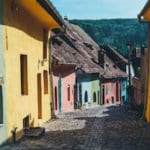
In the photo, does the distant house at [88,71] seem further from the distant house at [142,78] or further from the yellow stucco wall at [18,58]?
the yellow stucco wall at [18,58]

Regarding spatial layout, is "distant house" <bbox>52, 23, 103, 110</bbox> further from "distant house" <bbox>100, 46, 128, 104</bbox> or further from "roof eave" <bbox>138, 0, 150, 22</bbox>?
"roof eave" <bbox>138, 0, 150, 22</bbox>

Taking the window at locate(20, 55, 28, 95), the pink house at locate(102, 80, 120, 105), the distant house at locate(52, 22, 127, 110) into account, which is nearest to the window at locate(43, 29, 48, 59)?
the window at locate(20, 55, 28, 95)

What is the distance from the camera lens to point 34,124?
1789cm

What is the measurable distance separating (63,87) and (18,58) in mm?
16620

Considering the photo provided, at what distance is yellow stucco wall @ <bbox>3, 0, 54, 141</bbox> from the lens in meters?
13.6

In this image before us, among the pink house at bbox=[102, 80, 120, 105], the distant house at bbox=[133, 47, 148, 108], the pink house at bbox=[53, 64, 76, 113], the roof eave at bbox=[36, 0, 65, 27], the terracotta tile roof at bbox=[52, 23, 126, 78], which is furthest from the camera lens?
the pink house at bbox=[102, 80, 120, 105]

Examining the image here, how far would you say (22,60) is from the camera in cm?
1636

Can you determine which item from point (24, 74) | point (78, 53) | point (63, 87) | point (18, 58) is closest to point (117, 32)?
point (78, 53)

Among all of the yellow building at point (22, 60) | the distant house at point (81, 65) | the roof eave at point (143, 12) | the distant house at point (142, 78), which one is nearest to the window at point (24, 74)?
the yellow building at point (22, 60)

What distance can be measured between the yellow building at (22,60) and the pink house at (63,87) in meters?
7.18

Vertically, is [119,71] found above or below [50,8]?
below

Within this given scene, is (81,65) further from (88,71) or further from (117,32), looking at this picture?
(117,32)

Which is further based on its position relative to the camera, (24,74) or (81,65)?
(81,65)

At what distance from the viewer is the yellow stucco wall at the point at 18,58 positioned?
1362 cm
